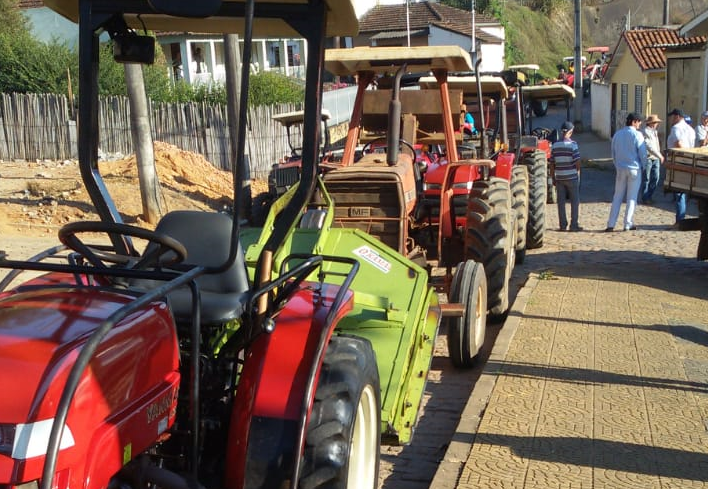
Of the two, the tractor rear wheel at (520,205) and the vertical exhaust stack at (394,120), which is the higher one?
the vertical exhaust stack at (394,120)

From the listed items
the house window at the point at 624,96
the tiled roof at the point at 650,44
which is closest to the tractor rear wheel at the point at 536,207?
the tiled roof at the point at 650,44

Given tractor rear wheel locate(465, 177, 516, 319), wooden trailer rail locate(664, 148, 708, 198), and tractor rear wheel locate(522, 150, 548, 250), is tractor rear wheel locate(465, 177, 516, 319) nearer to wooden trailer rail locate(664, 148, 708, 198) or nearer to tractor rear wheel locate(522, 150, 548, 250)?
wooden trailer rail locate(664, 148, 708, 198)

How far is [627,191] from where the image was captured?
13531 mm

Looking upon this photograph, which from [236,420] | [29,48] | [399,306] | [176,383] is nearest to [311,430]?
[236,420]

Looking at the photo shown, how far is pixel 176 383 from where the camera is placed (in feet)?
9.96

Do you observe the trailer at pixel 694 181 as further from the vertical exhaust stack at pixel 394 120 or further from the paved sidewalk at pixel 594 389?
the vertical exhaust stack at pixel 394 120

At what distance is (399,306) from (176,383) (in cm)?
237

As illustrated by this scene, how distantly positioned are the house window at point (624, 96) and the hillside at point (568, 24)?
Answer: 30.1 meters

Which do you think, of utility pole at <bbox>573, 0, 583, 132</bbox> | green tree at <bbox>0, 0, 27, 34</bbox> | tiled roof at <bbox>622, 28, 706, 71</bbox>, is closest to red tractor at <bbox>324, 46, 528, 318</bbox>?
tiled roof at <bbox>622, 28, 706, 71</bbox>

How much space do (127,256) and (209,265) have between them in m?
0.41

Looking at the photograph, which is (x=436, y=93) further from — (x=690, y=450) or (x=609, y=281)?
(x=690, y=450)

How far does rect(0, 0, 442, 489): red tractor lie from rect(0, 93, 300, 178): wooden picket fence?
15.4m

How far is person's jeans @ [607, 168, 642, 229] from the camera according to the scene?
1340cm

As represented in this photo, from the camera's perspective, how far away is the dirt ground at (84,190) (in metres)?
14.1
